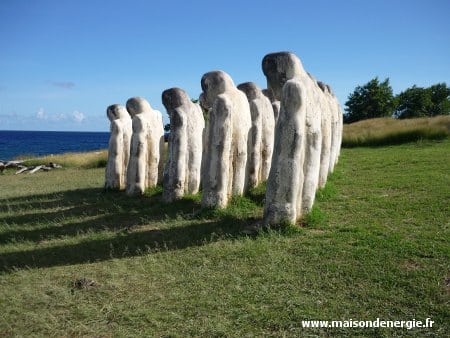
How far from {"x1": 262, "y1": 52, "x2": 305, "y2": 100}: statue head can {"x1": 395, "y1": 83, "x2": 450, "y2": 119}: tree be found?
137ft

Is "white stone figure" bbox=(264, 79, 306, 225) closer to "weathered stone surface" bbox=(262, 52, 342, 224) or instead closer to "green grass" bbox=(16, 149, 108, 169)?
"weathered stone surface" bbox=(262, 52, 342, 224)

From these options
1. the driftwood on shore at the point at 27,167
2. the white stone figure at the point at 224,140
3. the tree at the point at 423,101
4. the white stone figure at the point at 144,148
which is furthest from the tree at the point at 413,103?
the white stone figure at the point at 224,140

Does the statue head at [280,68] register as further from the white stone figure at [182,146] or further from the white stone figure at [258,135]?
the white stone figure at [182,146]

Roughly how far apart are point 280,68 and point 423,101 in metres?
42.9

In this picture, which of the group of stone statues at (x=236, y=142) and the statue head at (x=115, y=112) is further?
the statue head at (x=115, y=112)

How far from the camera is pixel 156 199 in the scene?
1137cm

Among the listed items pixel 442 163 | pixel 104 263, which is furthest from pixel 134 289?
pixel 442 163

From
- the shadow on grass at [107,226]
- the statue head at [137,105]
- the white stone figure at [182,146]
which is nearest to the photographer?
the shadow on grass at [107,226]

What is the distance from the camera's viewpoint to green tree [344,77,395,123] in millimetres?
44938

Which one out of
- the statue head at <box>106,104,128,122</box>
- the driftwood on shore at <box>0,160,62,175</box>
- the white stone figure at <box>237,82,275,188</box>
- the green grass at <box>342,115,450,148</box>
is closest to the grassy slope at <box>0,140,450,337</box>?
the white stone figure at <box>237,82,275,188</box>

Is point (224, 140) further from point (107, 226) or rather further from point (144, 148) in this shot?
point (144, 148)

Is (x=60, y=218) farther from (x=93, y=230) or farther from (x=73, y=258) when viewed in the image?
(x=73, y=258)

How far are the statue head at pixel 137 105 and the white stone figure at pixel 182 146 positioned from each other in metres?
1.43

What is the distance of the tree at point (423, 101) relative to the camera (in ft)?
149
